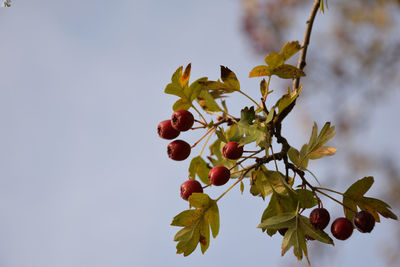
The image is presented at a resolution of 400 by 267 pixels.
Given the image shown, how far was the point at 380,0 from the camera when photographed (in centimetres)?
478

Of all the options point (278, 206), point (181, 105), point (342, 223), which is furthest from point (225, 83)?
point (342, 223)

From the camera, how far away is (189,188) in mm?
1096

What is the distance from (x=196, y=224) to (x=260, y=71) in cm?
43

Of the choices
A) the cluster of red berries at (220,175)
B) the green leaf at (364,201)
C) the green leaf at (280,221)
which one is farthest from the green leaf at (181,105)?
the green leaf at (364,201)

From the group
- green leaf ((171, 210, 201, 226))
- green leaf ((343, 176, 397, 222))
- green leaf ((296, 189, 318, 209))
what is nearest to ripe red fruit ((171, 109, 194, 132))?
green leaf ((171, 210, 201, 226))

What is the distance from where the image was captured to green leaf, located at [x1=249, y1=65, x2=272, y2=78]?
1086 mm

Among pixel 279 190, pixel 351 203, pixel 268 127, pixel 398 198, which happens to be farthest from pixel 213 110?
pixel 398 198

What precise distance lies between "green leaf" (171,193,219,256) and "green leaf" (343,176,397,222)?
354 millimetres

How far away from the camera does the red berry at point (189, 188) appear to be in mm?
1092

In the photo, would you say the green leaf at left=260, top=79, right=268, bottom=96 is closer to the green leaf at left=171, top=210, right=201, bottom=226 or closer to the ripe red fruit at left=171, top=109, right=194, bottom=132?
the ripe red fruit at left=171, top=109, right=194, bottom=132

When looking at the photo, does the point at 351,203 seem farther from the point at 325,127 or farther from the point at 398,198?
the point at 398,198

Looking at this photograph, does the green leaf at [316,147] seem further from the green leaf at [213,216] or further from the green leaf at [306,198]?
the green leaf at [213,216]

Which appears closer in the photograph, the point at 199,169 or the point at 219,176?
the point at 219,176

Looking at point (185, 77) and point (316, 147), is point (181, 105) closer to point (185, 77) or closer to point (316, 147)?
point (185, 77)
